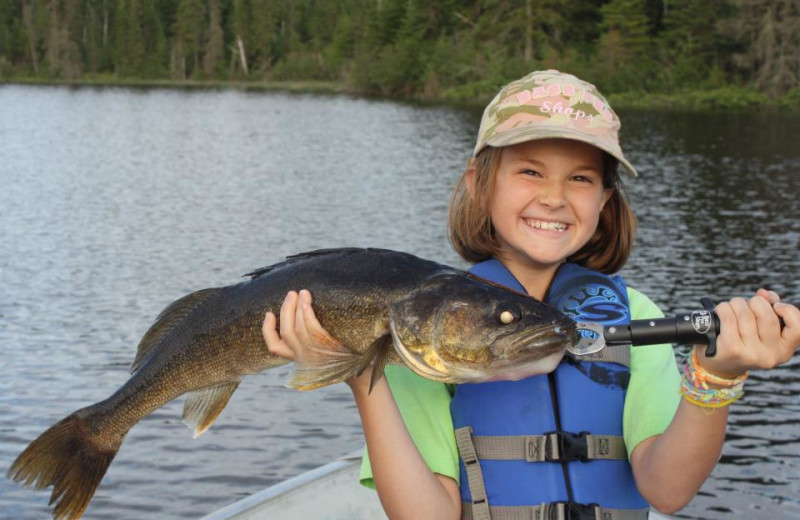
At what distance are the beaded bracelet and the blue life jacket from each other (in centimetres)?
47

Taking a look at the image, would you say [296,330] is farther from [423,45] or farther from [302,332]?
[423,45]

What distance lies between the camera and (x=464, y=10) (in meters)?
71.7

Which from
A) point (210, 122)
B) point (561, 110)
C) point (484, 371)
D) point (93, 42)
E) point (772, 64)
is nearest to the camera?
point (484, 371)

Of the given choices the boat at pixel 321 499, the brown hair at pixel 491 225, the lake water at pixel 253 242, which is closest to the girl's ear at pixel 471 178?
the brown hair at pixel 491 225

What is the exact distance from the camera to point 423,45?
71188mm

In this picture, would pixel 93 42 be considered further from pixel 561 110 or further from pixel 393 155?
pixel 561 110

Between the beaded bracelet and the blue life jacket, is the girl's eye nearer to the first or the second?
the blue life jacket

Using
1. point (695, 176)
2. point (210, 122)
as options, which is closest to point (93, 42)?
point (210, 122)

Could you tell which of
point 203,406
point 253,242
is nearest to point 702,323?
point 203,406

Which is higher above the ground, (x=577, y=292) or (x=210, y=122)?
(x=577, y=292)

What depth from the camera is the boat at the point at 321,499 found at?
4.75 metres

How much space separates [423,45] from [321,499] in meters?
68.3

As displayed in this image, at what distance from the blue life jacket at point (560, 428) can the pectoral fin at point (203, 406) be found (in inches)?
29.7

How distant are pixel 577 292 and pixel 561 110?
58 cm
